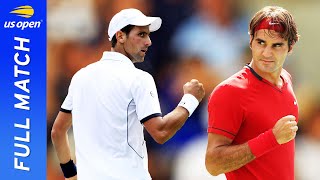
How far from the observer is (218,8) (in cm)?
536

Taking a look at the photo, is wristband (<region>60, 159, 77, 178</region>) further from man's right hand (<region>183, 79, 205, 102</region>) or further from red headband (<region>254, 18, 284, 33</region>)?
red headband (<region>254, 18, 284, 33</region>)

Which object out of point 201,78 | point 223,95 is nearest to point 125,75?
point 223,95

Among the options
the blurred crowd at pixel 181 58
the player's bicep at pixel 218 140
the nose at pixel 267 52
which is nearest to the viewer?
the player's bicep at pixel 218 140

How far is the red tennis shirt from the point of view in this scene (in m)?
2.92

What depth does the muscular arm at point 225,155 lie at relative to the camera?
287 cm

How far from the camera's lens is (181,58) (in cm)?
541

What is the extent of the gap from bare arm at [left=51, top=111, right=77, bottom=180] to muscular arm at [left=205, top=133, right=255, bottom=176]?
126 cm

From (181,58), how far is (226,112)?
8.27 ft

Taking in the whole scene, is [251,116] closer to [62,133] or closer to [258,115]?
[258,115]

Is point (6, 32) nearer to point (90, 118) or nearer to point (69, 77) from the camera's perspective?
point (69, 77)

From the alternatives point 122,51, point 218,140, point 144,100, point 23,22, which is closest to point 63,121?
point 122,51

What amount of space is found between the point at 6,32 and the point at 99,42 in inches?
30.2

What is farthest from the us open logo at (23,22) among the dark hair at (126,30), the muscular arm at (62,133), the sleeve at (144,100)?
the sleeve at (144,100)

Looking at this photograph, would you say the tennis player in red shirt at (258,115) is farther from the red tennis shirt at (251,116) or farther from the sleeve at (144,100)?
the sleeve at (144,100)
